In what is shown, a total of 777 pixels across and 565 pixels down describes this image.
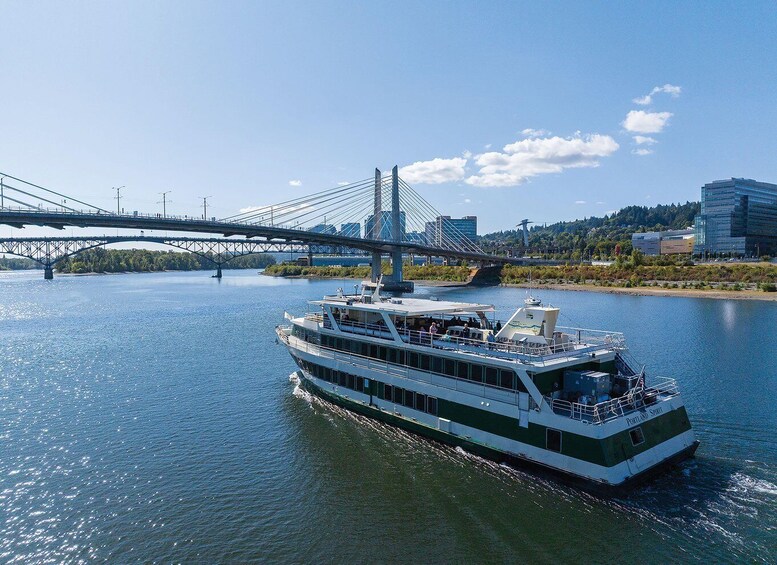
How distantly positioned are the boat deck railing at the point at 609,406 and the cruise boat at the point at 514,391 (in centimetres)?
4

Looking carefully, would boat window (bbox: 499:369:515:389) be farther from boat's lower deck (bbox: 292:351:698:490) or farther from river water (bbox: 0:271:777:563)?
river water (bbox: 0:271:777:563)

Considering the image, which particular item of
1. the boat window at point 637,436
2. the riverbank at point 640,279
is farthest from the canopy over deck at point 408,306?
the riverbank at point 640,279

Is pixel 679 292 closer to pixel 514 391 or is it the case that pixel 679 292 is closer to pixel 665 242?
pixel 514 391

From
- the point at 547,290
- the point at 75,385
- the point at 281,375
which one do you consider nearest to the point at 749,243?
the point at 547,290

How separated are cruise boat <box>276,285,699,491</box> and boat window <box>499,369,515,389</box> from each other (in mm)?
34

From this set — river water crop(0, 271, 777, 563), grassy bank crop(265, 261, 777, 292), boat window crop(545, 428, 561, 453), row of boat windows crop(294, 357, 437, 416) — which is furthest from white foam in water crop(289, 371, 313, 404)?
grassy bank crop(265, 261, 777, 292)

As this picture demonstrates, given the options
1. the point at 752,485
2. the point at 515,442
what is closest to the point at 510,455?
the point at 515,442

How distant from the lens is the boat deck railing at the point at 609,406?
1496 centimetres

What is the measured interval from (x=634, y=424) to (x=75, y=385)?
26.8 m

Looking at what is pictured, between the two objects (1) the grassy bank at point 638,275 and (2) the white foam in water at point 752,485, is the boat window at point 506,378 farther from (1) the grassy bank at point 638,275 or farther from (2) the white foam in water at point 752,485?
(1) the grassy bank at point 638,275

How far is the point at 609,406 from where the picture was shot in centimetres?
1564

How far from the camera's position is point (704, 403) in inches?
901

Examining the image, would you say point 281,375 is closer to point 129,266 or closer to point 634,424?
point 634,424

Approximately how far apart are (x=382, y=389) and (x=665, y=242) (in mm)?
165989
